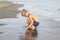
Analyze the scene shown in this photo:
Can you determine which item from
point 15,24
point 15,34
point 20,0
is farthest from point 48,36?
point 20,0

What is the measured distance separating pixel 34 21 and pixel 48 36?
1.18 metres

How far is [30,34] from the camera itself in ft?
30.0

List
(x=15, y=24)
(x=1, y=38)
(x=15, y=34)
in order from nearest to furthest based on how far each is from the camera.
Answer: (x=1, y=38)
(x=15, y=34)
(x=15, y=24)

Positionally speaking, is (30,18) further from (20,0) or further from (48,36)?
(20,0)

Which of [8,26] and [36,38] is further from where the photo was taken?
[8,26]

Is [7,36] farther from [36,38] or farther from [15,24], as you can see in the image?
[15,24]

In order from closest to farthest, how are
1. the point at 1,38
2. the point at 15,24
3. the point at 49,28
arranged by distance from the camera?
the point at 1,38
the point at 49,28
the point at 15,24

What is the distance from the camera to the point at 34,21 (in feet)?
32.4

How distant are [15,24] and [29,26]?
169 cm

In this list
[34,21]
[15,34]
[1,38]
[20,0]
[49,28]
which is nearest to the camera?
[1,38]

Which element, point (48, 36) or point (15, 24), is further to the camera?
point (15, 24)

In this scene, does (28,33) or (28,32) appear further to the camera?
(28,32)

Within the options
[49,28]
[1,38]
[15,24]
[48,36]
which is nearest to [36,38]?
[48,36]

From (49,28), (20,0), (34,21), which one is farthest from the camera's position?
(20,0)
